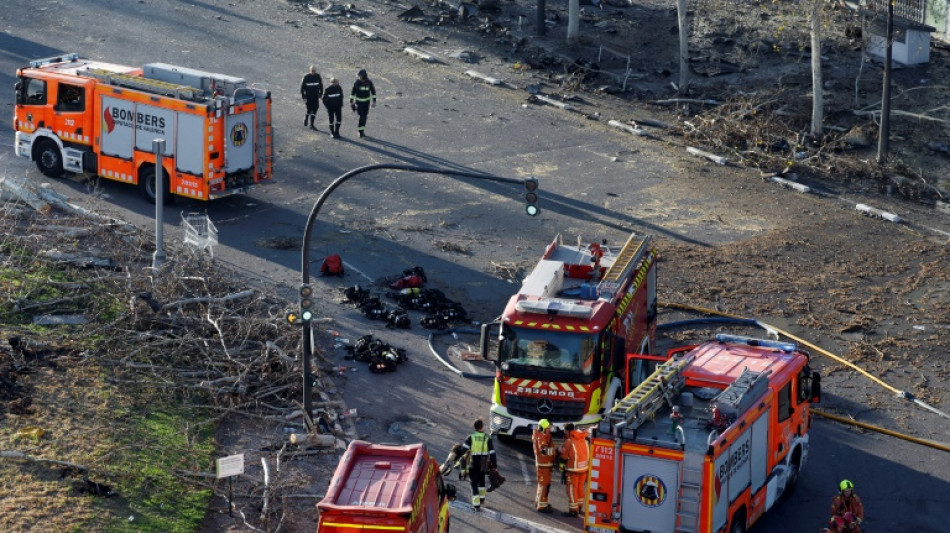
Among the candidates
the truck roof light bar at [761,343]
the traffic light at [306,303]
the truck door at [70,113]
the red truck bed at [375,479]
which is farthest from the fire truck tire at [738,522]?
the truck door at [70,113]

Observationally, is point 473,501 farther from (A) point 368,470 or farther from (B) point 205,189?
(B) point 205,189

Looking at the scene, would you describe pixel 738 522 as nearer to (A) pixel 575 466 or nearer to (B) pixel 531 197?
(A) pixel 575 466

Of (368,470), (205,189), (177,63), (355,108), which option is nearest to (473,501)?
(368,470)

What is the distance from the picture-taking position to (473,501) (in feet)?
64.0

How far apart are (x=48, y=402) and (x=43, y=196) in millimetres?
8805

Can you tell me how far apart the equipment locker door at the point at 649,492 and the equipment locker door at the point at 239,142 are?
610 inches

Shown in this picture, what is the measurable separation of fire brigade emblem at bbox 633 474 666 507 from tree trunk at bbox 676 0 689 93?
2286 centimetres

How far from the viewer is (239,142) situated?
99.9ft

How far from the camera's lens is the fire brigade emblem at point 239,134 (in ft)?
99.2

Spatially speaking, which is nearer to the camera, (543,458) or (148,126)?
(543,458)

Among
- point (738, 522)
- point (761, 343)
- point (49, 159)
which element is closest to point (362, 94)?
point (49, 159)

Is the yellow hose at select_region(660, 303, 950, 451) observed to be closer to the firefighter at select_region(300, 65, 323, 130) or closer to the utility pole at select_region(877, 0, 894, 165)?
the utility pole at select_region(877, 0, 894, 165)

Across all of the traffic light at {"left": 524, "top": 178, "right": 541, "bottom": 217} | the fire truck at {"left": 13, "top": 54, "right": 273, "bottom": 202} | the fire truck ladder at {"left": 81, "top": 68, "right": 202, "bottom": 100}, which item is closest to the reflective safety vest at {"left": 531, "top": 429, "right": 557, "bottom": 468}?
the traffic light at {"left": 524, "top": 178, "right": 541, "bottom": 217}

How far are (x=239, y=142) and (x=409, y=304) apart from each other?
6.41 m
